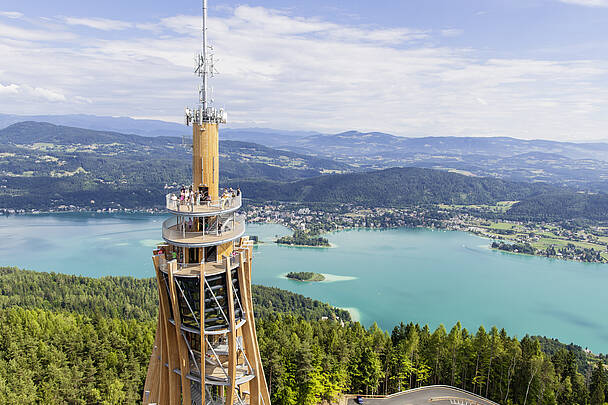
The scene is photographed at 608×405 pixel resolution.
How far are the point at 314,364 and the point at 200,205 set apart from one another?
66.8 ft

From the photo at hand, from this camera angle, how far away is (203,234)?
14688mm

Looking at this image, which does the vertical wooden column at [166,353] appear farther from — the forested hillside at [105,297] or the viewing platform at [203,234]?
the forested hillside at [105,297]

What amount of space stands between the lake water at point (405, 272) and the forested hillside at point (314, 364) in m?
38.7

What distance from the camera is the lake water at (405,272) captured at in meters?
79.9

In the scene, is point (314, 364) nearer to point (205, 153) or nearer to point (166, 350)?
point (166, 350)

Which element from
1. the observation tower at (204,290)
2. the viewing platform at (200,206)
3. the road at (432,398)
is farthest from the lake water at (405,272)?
the viewing platform at (200,206)

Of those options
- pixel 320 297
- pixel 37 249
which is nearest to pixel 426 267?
pixel 320 297

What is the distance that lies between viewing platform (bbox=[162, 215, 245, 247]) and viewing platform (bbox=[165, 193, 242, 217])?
585 mm

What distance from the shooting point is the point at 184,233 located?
14.6m

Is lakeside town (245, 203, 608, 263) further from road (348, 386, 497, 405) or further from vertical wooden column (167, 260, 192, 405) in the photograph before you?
vertical wooden column (167, 260, 192, 405)

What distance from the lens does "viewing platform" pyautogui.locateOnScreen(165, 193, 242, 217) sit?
14430mm

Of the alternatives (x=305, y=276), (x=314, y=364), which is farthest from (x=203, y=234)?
(x=305, y=276)

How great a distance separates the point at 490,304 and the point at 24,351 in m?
85.3

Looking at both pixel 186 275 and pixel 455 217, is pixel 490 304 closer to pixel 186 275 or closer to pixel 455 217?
pixel 186 275
